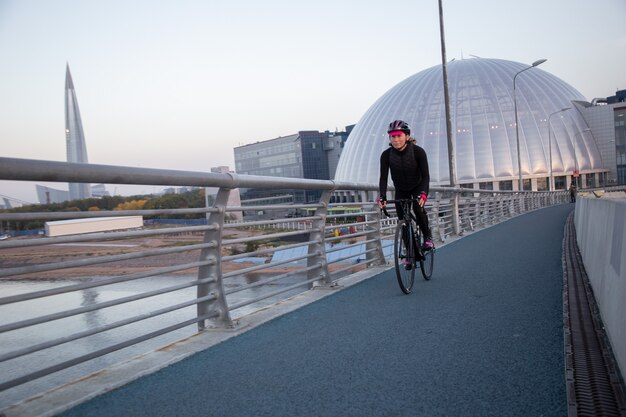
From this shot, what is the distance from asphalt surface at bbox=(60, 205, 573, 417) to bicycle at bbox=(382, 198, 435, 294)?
1.46ft

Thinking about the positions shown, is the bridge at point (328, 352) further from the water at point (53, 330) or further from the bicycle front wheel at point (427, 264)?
the bicycle front wheel at point (427, 264)

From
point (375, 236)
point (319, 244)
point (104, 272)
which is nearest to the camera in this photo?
point (104, 272)

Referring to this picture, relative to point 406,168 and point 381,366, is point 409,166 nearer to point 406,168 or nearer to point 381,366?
point 406,168

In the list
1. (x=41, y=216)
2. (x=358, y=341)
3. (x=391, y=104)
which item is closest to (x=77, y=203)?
(x=41, y=216)

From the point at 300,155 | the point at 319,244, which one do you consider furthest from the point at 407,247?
the point at 300,155

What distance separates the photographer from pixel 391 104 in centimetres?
8625

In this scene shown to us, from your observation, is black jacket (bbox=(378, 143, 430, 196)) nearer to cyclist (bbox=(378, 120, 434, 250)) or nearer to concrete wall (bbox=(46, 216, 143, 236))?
cyclist (bbox=(378, 120, 434, 250))

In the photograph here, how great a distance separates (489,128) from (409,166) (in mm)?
72772

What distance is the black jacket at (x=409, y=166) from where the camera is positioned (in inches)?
259

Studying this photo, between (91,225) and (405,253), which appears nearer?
(91,225)

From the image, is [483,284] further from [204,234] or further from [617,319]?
[204,234]

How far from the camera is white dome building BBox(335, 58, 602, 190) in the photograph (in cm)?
7356

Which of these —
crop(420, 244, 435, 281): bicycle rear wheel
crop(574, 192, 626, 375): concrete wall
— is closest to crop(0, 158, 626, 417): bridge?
crop(574, 192, 626, 375): concrete wall

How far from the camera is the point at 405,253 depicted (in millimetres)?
6559
